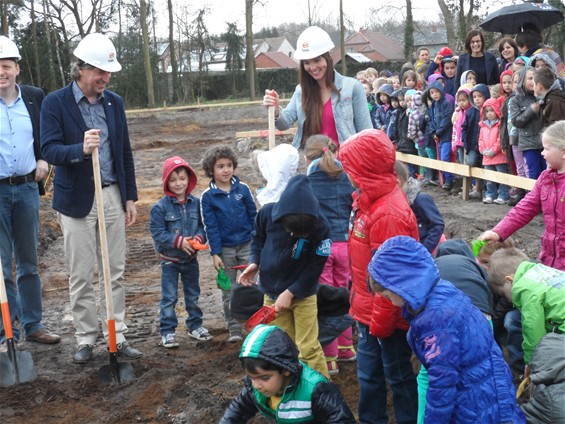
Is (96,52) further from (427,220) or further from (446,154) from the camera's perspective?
(446,154)

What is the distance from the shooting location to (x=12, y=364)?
554 cm

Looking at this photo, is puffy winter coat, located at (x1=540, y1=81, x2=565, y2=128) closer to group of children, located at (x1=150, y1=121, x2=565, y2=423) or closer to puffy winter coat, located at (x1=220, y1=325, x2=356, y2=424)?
group of children, located at (x1=150, y1=121, x2=565, y2=423)

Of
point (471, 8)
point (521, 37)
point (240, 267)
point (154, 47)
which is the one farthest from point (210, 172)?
point (154, 47)

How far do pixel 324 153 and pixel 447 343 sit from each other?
Answer: 2208mm

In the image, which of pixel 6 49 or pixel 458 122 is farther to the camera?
pixel 458 122

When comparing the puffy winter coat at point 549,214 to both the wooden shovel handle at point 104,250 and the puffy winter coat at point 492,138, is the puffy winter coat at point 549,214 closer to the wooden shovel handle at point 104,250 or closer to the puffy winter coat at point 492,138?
the wooden shovel handle at point 104,250

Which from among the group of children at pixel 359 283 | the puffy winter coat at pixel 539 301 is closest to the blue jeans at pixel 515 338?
the group of children at pixel 359 283

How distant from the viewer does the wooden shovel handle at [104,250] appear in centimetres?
545

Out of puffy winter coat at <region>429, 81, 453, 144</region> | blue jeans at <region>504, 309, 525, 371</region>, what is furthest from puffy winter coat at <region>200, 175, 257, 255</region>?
puffy winter coat at <region>429, 81, 453, 144</region>

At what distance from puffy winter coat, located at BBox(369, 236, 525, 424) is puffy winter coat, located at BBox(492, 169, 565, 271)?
5.54 ft

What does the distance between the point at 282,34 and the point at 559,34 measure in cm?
6252

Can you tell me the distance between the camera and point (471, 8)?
3431cm

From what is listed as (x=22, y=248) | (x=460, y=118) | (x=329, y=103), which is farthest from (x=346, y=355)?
(x=460, y=118)

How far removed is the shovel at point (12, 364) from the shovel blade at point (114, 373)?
0.56 meters
